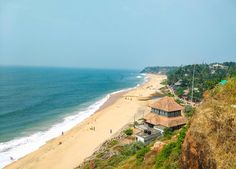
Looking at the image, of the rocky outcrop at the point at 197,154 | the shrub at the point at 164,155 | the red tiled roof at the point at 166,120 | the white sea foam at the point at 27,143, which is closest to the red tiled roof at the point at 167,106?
the red tiled roof at the point at 166,120

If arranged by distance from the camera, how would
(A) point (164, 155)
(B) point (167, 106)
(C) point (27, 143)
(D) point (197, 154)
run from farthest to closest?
(C) point (27, 143), (B) point (167, 106), (A) point (164, 155), (D) point (197, 154)

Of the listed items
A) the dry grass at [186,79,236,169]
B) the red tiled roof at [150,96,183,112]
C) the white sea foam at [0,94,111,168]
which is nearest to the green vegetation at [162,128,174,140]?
the red tiled roof at [150,96,183,112]

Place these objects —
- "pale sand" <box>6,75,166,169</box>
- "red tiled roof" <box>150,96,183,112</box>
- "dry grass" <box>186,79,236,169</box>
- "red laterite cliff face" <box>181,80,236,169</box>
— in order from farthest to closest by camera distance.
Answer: "red tiled roof" <box>150,96,183,112</box>
"pale sand" <box>6,75,166,169</box>
"red laterite cliff face" <box>181,80,236,169</box>
"dry grass" <box>186,79,236,169</box>

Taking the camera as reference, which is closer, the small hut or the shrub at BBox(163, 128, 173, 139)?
the shrub at BBox(163, 128, 173, 139)

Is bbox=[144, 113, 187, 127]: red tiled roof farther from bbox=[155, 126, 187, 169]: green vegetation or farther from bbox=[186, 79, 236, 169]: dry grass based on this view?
bbox=[186, 79, 236, 169]: dry grass

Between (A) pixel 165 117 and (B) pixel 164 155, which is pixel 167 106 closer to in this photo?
(A) pixel 165 117

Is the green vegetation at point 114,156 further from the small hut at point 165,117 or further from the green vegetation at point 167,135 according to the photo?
the small hut at point 165,117

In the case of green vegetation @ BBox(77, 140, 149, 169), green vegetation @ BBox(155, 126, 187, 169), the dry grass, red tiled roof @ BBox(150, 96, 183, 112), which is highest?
the dry grass

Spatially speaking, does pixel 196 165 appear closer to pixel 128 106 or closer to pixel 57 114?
pixel 57 114

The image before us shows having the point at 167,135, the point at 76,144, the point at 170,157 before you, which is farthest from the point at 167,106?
the point at 170,157
